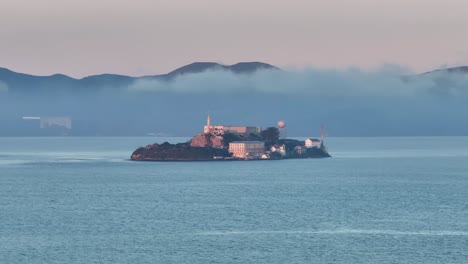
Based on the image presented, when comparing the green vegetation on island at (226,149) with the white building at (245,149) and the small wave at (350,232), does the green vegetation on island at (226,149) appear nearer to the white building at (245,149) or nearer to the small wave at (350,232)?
the white building at (245,149)

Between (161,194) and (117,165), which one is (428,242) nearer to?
(161,194)

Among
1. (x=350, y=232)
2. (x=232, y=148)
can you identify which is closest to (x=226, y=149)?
(x=232, y=148)

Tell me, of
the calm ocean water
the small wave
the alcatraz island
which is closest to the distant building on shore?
the alcatraz island

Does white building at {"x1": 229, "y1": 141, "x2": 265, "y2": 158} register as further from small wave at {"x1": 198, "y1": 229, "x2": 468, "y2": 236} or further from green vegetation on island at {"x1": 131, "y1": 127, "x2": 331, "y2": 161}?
small wave at {"x1": 198, "y1": 229, "x2": 468, "y2": 236}

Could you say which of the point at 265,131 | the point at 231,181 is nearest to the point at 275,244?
the point at 231,181

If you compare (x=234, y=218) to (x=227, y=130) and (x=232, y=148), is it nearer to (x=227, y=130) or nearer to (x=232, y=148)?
(x=232, y=148)
